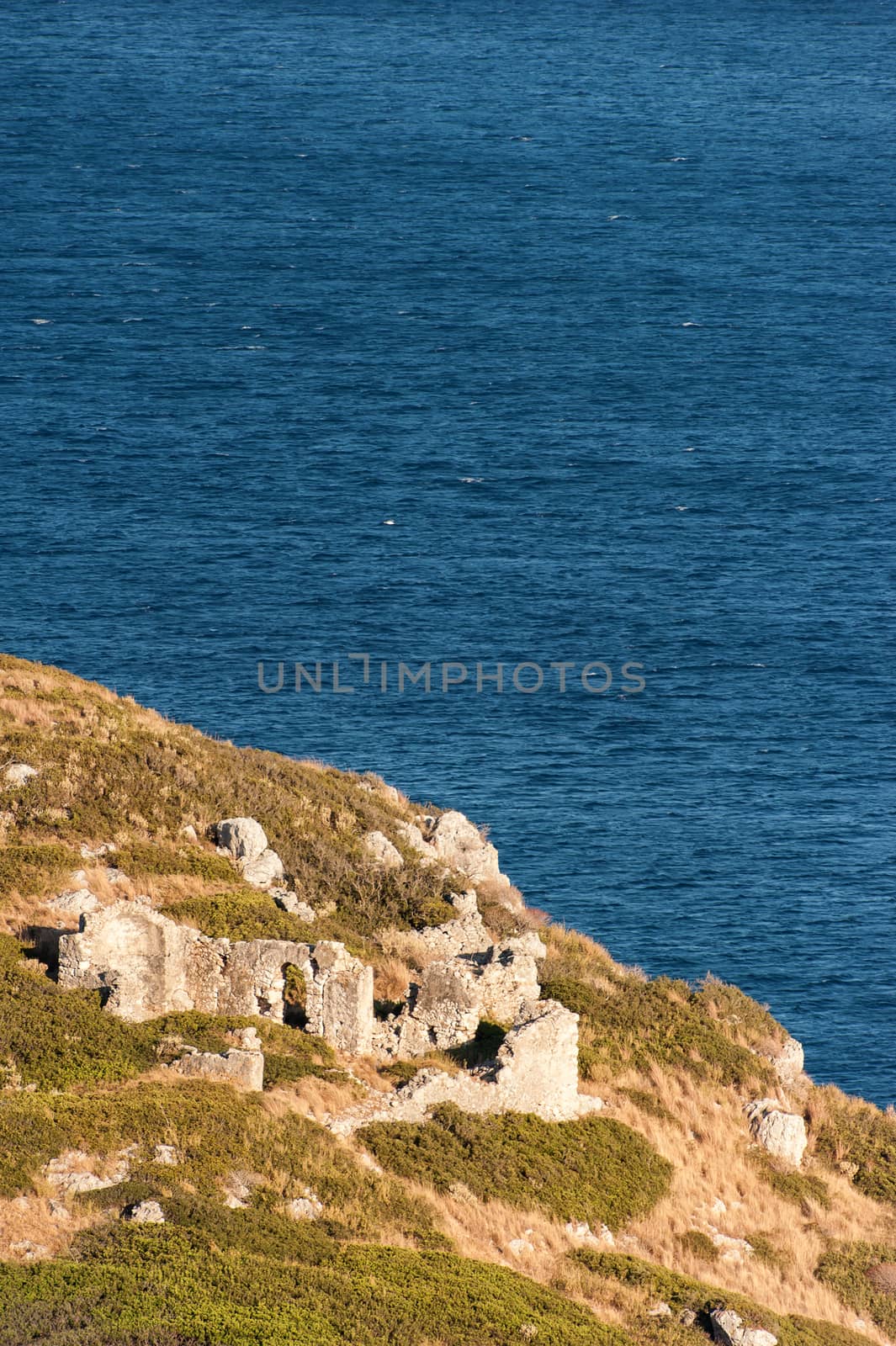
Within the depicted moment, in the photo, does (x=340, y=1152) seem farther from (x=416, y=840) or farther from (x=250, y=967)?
(x=416, y=840)

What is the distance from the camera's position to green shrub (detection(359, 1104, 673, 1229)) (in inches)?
1539

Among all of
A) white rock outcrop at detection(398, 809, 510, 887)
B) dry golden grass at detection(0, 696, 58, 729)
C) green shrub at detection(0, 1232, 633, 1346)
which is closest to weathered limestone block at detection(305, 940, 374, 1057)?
green shrub at detection(0, 1232, 633, 1346)

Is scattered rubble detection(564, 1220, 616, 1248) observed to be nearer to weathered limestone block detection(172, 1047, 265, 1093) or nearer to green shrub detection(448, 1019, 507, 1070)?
green shrub detection(448, 1019, 507, 1070)

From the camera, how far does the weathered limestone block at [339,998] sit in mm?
42281

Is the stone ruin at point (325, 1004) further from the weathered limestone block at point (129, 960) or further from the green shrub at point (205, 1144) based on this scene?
the green shrub at point (205, 1144)

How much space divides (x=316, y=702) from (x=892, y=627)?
176ft

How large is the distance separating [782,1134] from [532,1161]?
9442mm

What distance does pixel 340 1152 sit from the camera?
125ft

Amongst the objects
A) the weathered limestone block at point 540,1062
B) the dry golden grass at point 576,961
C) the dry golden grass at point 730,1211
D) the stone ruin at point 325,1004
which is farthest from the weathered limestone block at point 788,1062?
the weathered limestone block at point 540,1062

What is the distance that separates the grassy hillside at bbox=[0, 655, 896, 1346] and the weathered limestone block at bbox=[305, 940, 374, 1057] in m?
0.75

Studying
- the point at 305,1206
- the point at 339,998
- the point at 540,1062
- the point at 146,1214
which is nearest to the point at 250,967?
the point at 339,998

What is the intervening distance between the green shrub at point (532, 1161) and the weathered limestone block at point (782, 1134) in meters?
4.91

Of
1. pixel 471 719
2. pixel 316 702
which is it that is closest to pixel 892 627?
pixel 471 719

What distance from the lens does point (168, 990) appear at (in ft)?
137
